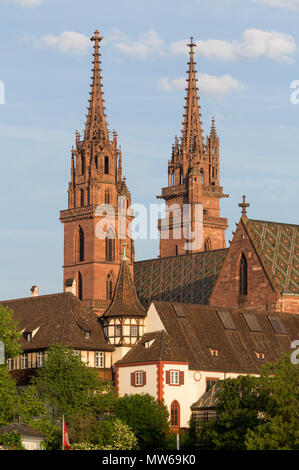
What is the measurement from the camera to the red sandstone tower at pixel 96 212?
176 meters

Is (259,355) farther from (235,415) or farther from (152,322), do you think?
(235,415)

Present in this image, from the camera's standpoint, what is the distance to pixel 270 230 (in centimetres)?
14288

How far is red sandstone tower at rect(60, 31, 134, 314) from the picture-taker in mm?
175500

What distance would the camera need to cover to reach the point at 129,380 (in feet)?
398

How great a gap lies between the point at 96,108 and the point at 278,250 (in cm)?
4532

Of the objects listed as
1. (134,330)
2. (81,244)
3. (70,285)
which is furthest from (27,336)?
(81,244)

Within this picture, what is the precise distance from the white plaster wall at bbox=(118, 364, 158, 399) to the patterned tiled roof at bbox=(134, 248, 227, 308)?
122ft

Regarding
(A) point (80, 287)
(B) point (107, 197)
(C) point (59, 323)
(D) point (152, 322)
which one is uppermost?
(B) point (107, 197)

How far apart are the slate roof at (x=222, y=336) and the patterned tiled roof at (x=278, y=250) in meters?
6.81

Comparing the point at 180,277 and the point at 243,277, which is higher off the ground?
the point at 180,277

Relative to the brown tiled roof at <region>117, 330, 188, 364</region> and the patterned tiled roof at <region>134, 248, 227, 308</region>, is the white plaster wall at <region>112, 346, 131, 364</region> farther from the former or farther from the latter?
the patterned tiled roof at <region>134, 248, 227, 308</region>

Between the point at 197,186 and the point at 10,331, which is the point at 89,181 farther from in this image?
the point at 10,331

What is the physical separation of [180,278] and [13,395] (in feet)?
189
